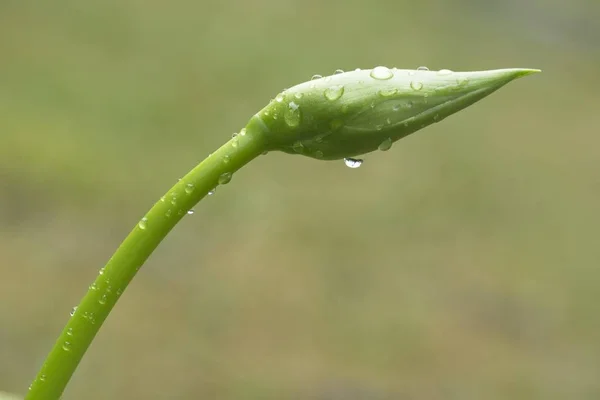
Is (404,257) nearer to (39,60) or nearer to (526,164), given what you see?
(526,164)

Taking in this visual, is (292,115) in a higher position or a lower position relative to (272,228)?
lower

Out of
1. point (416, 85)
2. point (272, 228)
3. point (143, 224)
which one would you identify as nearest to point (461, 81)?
point (416, 85)

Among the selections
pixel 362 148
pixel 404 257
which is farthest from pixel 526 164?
pixel 362 148

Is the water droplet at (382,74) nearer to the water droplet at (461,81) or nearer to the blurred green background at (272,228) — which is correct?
the water droplet at (461,81)

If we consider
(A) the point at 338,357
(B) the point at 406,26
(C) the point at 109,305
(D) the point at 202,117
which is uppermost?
(B) the point at 406,26

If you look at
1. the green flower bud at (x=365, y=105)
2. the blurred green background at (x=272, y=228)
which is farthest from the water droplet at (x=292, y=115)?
the blurred green background at (x=272, y=228)

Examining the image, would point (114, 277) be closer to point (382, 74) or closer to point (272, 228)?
point (382, 74)
